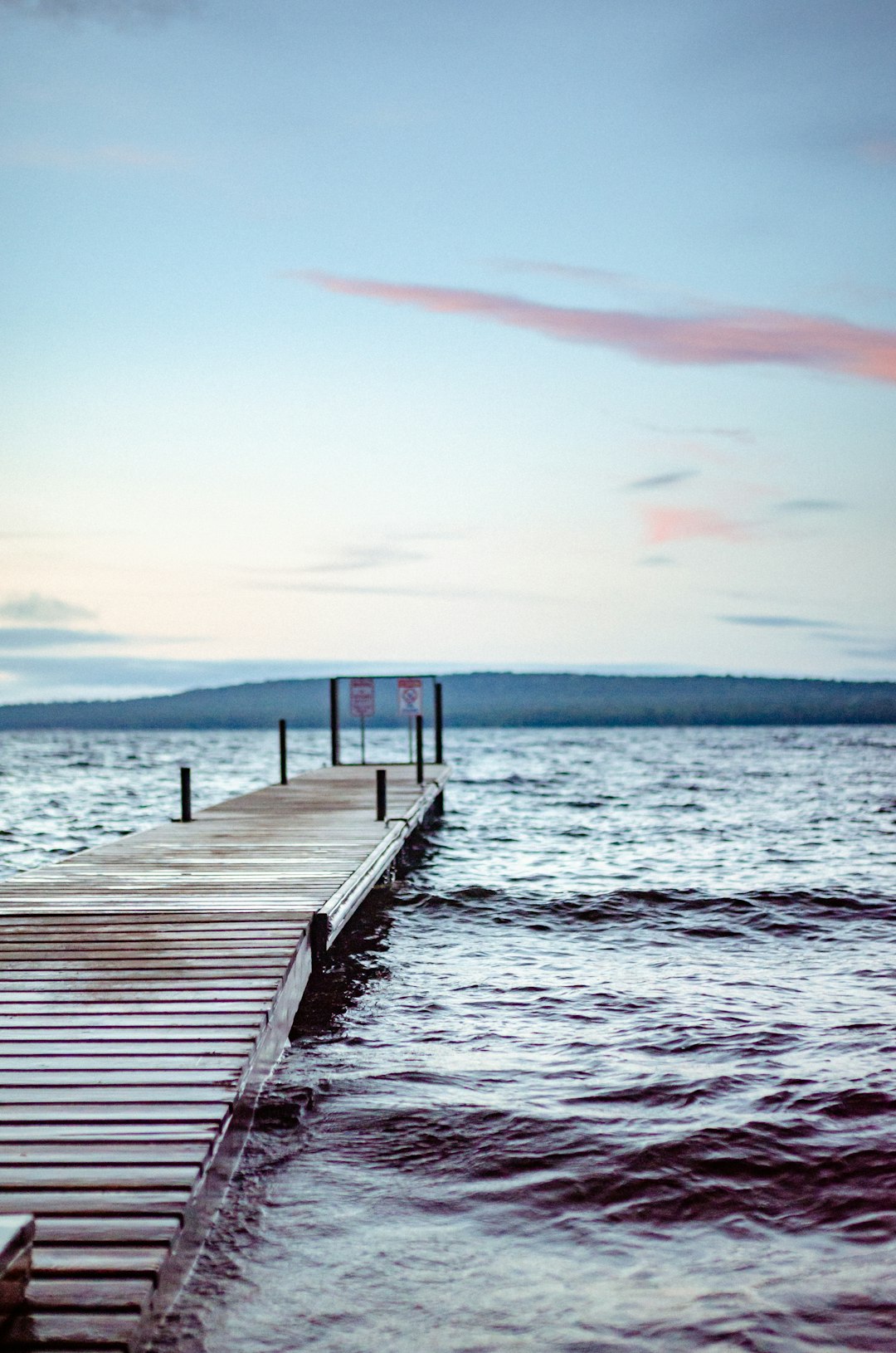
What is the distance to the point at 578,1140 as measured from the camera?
623 cm

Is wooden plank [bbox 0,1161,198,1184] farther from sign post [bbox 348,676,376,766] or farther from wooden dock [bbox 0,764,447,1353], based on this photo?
sign post [bbox 348,676,376,766]

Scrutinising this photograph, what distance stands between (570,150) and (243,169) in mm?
4525

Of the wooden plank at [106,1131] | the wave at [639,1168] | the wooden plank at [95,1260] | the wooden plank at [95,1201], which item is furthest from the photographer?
the wave at [639,1168]

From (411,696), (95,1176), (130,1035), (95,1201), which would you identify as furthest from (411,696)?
(95,1201)

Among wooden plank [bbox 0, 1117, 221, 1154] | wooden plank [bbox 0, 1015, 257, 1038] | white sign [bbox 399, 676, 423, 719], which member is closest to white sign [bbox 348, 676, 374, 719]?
white sign [bbox 399, 676, 423, 719]

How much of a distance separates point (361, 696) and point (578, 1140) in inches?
697

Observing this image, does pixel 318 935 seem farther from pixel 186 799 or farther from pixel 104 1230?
pixel 186 799

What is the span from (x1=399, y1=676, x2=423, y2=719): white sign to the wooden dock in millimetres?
12599

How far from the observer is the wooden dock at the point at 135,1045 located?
11.6ft

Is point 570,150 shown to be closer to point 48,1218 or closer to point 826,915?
point 826,915

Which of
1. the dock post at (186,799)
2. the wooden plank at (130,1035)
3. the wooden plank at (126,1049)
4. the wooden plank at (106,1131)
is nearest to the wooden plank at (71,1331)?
the wooden plank at (106,1131)

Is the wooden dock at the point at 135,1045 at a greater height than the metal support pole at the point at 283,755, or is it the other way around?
the metal support pole at the point at 283,755

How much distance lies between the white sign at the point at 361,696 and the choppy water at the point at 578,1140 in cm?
854

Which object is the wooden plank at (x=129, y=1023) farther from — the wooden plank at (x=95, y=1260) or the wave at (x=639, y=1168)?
the wooden plank at (x=95, y=1260)
